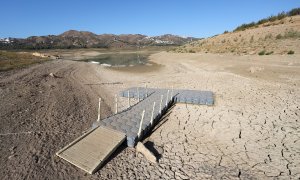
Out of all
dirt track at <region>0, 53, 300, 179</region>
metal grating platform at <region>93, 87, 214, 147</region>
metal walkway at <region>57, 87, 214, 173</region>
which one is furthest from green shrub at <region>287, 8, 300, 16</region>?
metal walkway at <region>57, 87, 214, 173</region>

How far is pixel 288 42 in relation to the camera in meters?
28.6

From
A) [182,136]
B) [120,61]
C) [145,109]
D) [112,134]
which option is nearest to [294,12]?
[120,61]

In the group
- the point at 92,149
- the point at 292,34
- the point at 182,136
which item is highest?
the point at 292,34

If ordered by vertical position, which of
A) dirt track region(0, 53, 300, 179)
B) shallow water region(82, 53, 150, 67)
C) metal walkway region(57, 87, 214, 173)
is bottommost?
shallow water region(82, 53, 150, 67)

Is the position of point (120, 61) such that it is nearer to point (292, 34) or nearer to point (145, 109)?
point (292, 34)

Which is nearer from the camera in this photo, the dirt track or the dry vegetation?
the dirt track

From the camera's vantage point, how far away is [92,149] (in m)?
6.79

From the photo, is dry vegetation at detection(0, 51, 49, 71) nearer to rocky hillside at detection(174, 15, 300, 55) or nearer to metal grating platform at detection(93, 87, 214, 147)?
metal grating platform at detection(93, 87, 214, 147)

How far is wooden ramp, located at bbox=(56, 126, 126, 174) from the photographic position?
6234 millimetres

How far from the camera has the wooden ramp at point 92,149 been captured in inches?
245

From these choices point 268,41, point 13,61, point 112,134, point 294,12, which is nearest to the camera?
point 112,134

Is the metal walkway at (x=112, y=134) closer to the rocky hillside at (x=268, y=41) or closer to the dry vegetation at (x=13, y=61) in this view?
the dry vegetation at (x=13, y=61)

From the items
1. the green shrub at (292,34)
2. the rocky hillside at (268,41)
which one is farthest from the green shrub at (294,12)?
the green shrub at (292,34)

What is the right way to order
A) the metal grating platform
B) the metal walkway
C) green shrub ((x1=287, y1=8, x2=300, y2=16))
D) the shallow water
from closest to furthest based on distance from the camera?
the metal walkway < the metal grating platform < the shallow water < green shrub ((x1=287, y1=8, x2=300, y2=16))
